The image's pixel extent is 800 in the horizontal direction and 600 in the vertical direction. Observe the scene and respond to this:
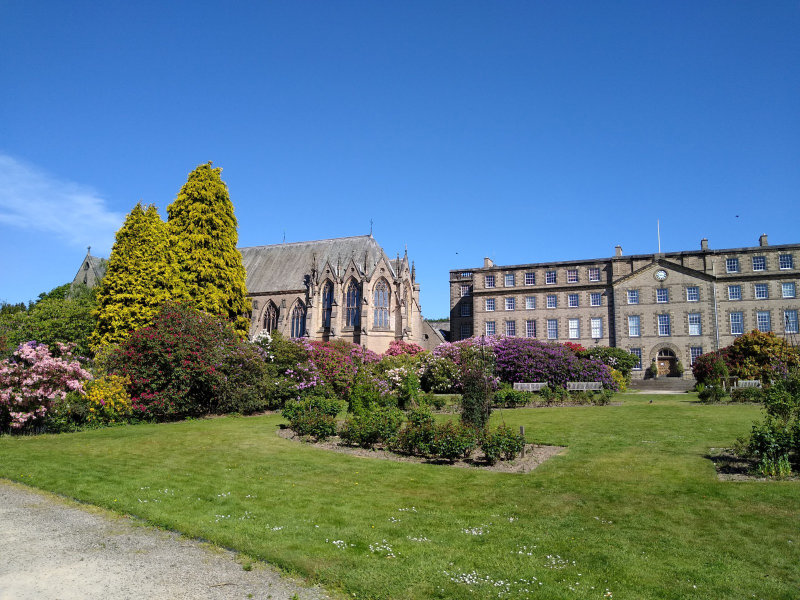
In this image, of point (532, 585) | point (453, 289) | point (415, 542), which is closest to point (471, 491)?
point (415, 542)

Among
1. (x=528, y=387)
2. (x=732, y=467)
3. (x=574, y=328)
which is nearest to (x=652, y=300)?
(x=574, y=328)

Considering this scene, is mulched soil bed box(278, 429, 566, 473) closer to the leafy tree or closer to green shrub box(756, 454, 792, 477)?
green shrub box(756, 454, 792, 477)

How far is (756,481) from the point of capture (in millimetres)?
10727

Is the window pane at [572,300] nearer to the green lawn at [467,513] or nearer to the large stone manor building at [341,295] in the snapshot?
the large stone manor building at [341,295]

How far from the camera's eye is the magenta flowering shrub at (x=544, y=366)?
30938 mm

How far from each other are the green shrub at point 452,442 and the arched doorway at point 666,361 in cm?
4175

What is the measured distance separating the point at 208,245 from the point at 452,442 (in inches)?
1082

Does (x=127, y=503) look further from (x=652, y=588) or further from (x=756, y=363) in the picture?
(x=756, y=363)

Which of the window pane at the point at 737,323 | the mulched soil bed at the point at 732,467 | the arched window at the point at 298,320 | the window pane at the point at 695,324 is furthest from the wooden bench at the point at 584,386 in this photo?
the arched window at the point at 298,320

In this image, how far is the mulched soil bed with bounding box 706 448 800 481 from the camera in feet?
36.1

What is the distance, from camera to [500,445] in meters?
13.2

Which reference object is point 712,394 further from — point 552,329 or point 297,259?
point 297,259

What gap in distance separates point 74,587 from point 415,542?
415cm

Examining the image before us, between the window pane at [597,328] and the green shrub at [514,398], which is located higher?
the window pane at [597,328]
